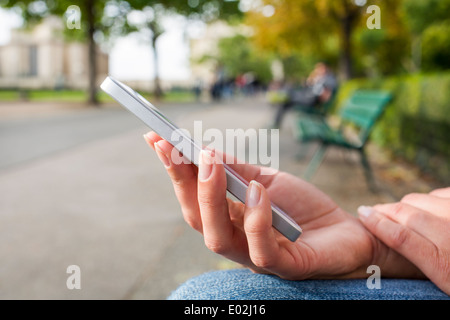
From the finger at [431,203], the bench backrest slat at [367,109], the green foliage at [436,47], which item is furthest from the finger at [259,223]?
the green foliage at [436,47]

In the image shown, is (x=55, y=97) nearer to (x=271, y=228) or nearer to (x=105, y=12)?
(x=105, y=12)

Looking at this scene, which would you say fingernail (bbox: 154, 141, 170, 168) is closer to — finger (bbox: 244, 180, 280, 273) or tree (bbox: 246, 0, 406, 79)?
finger (bbox: 244, 180, 280, 273)

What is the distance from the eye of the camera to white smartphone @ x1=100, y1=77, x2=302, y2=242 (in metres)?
0.73

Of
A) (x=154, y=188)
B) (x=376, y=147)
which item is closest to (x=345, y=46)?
(x=376, y=147)

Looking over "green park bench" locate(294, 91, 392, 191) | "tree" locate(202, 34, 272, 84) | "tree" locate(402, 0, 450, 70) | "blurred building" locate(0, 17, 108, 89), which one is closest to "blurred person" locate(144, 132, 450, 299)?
"green park bench" locate(294, 91, 392, 191)

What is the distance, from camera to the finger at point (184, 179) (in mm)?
815

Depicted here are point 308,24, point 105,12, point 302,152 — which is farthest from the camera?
point 105,12

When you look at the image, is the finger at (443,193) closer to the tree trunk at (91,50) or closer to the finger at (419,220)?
the finger at (419,220)

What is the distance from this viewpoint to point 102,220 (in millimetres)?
3984

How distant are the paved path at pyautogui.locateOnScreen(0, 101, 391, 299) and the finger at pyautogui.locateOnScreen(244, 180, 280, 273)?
1961mm

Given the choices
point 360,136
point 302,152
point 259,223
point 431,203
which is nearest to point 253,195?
point 259,223

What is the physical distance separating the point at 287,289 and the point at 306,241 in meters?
0.12
